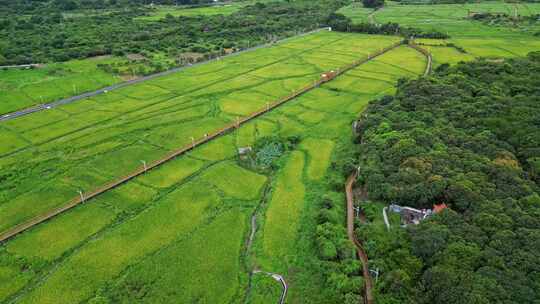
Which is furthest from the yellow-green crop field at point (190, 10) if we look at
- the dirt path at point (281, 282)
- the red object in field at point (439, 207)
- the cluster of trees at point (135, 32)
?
the red object in field at point (439, 207)

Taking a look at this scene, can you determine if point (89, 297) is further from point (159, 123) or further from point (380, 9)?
point (380, 9)

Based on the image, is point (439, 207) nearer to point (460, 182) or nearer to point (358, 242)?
point (460, 182)

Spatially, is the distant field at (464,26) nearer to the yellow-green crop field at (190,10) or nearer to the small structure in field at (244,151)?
the yellow-green crop field at (190,10)

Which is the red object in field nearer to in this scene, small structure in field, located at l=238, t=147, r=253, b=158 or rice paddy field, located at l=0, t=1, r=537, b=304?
rice paddy field, located at l=0, t=1, r=537, b=304

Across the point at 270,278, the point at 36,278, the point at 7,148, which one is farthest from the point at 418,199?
the point at 7,148

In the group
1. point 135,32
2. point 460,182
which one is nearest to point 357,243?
point 460,182

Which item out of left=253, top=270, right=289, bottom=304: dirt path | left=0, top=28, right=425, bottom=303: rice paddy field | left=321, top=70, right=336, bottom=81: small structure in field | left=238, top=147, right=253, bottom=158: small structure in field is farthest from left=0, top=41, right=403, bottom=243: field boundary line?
left=253, top=270, right=289, bottom=304: dirt path

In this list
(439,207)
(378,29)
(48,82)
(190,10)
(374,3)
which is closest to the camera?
(439,207)
